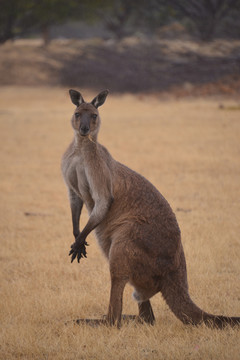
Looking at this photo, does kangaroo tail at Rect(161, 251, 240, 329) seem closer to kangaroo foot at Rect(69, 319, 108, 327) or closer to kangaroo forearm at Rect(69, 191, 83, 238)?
kangaroo foot at Rect(69, 319, 108, 327)

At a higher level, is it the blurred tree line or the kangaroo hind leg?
the blurred tree line

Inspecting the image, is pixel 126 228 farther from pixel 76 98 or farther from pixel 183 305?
pixel 76 98

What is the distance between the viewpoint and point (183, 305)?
4.12 m

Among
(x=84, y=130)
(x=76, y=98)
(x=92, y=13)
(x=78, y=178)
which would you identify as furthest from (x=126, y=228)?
(x=92, y=13)

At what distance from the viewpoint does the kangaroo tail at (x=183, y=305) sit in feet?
13.2

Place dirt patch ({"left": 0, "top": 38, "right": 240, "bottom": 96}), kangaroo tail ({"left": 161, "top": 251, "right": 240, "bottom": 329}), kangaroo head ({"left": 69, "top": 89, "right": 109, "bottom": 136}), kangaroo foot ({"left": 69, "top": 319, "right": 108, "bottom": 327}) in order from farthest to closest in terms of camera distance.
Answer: dirt patch ({"left": 0, "top": 38, "right": 240, "bottom": 96}), kangaroo head ({"left": 69, "top": 89, "right": 109, "bottom": 136}), kangaroo foot ({"left": 69, "top": 319, "right": 108, "bottom": 327}), kangaroo tail ({"left": 161, "top": 251, "right": 240, "bottom": 329})

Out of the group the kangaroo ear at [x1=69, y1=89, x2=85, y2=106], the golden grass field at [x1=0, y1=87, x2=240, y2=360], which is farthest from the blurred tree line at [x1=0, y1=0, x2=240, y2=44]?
the kangaroo ear at [x1=69, y1=89, x2=85, y2=106]

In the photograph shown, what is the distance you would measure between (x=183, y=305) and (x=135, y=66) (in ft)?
75.1

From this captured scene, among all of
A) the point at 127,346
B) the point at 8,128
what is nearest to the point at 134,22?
the point at 8,128

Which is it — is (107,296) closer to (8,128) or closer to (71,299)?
(71,299)

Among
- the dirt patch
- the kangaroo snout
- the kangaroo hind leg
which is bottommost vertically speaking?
the kangaroo hind leg

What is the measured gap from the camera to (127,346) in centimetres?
399

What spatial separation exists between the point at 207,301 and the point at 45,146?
10547 millimetres

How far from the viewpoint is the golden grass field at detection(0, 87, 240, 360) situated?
405 centimetres
